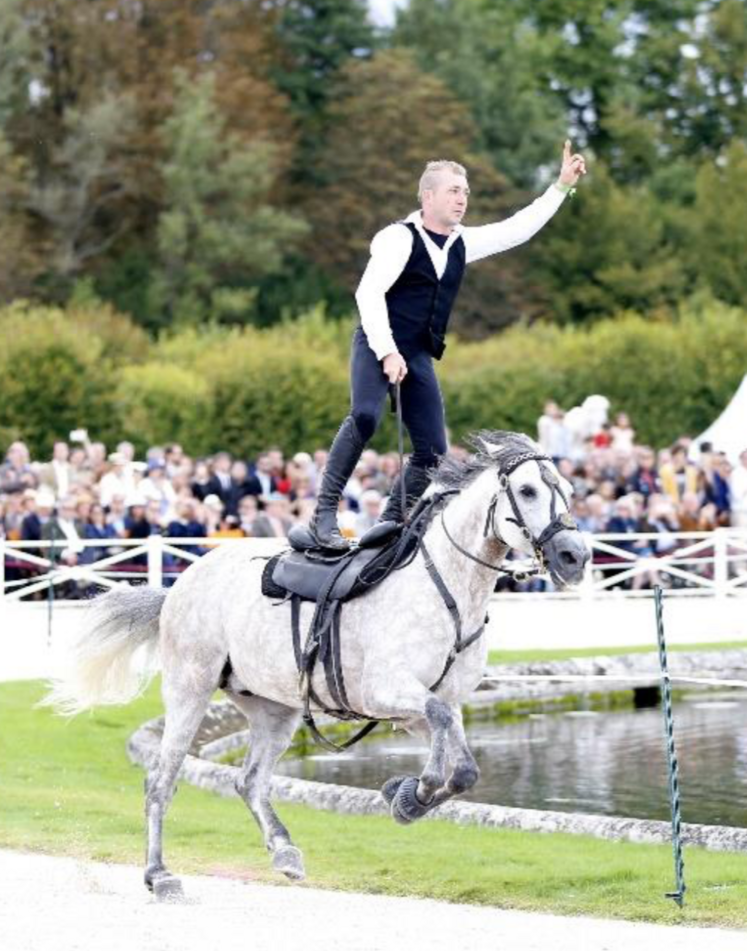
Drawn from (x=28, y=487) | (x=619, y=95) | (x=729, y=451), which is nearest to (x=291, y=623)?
(x=28, y=487)

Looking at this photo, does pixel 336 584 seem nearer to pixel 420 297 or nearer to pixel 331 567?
pixel 331 567

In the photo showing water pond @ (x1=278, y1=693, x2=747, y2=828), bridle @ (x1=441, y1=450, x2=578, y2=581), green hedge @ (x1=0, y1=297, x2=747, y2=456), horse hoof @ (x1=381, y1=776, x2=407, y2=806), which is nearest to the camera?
bridle @ (x1=441, y1=450, x2=578, y2=581)

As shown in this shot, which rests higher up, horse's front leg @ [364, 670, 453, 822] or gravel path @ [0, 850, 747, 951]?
horse's front leg @ [364, 670, 453, 822]

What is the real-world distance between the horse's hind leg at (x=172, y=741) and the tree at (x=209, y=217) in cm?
5075

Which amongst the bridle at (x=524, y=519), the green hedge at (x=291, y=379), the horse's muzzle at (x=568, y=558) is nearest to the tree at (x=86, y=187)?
the green hedge at (x=291, y=379)

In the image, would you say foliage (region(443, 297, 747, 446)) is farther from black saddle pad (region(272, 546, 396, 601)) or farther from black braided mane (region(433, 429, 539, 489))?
black braided mane (region(433, 429, 539, 489))

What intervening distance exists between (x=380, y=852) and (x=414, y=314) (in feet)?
10.7

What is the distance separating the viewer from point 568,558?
1005 centimetres

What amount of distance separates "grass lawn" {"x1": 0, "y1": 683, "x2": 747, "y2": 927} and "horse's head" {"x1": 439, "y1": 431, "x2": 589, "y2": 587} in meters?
1.80

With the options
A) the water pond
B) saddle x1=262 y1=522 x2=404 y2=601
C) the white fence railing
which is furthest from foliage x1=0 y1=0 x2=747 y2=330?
saddle x1=262 y1=522 x2=404 y2=601

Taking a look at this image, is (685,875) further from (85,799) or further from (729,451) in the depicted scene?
(729,451)

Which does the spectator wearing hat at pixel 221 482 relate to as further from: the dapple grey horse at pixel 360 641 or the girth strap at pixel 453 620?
the girth strap at pixel 453 620

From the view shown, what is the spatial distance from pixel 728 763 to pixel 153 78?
50.0m

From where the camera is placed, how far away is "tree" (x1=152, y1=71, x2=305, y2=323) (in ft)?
208
